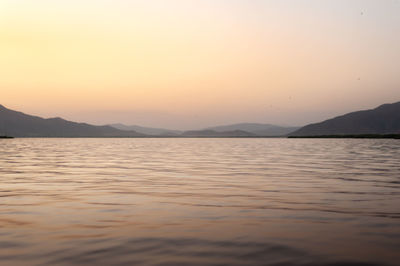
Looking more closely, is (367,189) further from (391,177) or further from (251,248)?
(251,248)

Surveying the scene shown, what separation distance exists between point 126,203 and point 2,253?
6680 mm

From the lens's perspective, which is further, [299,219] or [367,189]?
[367,189]

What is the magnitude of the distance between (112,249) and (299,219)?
5952 millimetres

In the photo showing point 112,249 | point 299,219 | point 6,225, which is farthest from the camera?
point 299,219

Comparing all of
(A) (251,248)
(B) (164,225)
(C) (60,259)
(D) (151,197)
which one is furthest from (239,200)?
(C) (60,259)

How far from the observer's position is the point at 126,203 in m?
14.9

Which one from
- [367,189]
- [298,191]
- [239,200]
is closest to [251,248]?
[239,200]

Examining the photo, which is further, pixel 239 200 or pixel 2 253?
pixel 239 200

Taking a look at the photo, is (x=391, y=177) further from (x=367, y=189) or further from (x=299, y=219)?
(x=299, y=219)

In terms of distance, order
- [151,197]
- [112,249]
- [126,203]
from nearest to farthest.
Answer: [112,249] < [126,203] < [151,197]

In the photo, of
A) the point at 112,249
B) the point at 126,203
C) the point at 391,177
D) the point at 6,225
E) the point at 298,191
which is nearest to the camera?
the point at 112,249

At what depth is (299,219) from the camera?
12000mm

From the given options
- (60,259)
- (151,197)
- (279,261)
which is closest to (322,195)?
(151,197)

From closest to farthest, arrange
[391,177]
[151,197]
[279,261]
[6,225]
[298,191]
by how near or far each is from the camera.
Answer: [279,261] → [6,225] → [151,197] → [298,191] → [391,177]
